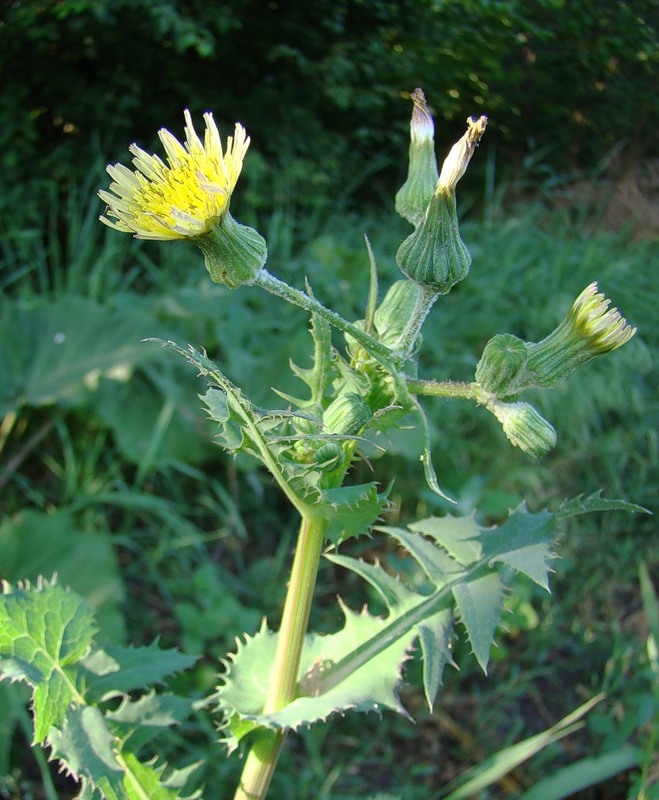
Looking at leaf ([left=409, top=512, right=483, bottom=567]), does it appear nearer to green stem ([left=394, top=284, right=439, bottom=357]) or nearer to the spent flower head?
green stem ([left=394, top=284, right=439, bottom=357])

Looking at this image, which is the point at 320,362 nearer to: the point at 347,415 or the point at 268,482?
the point at 347,415

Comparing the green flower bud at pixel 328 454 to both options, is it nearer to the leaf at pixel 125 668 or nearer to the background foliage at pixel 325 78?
the leaf at pixel 125 668

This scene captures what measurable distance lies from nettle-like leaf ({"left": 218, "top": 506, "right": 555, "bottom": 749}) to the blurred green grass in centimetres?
87

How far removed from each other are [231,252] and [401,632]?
1.80ft

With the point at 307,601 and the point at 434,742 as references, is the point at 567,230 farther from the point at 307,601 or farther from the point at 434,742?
the point at 307,601

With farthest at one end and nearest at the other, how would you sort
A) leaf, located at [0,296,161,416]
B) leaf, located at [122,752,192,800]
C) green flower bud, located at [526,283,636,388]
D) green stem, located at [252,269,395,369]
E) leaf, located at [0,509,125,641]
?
leaf, located at [0,296,161,416] < leaf, located at [0,509,125,641] < leaf, located at [122,752,192,800] < green flower bud, located at [526,283,636,388] < green stem, located at [252,269,395,369]

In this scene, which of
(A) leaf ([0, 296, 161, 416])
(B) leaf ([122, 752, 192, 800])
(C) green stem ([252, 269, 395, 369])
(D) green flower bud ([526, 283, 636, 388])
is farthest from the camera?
(A) leaf ([0, 296, 161, 416])

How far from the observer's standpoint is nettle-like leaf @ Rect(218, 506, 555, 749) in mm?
1003

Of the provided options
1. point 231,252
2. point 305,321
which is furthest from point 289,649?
point 305,321

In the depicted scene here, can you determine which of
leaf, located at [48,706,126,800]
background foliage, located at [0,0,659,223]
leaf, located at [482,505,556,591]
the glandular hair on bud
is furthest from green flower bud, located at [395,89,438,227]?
background foliage, located at [0,0,659,223]

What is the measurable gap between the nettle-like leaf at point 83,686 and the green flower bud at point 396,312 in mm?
551

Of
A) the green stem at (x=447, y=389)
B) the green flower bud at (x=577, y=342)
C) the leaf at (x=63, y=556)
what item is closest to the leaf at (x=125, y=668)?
the green stem at (x=447, y=389)

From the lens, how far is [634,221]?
9.81 ft

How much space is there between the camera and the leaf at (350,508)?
2.87 ft
